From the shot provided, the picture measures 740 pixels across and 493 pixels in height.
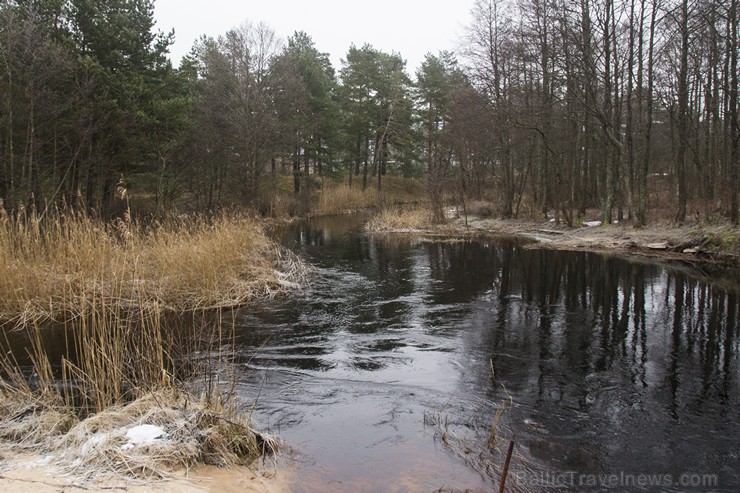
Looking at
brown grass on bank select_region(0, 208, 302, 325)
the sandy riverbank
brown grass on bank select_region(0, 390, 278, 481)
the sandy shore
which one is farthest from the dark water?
the sandy shore

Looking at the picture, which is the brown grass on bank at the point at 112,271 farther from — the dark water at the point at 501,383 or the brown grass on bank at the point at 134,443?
the brown grass on bank at the point at 134,443

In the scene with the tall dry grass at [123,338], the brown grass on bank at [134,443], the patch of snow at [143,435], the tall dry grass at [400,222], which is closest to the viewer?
the brown grass on bank at [134,443]

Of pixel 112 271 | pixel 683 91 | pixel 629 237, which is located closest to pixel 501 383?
pixel 112 271

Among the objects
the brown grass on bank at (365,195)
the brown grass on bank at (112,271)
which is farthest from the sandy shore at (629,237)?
the brown grass on bank at (112,271)

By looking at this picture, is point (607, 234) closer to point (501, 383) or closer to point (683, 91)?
point (683, 91)

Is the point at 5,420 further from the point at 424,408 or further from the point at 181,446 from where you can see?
the point at 424,408

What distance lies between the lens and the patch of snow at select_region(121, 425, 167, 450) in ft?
11.3

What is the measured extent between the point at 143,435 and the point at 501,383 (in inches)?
149

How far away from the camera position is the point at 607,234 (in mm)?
17625

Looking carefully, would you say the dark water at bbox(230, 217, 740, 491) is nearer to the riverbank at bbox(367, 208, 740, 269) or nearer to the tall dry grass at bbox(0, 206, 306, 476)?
the tall dry grass at bbox(0, 206, 306, 476)

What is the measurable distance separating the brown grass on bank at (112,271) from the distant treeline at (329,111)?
9.75ft

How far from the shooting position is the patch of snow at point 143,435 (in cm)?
345

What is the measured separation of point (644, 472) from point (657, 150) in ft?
110

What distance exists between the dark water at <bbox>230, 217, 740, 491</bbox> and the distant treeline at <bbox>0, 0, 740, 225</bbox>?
688 cm
